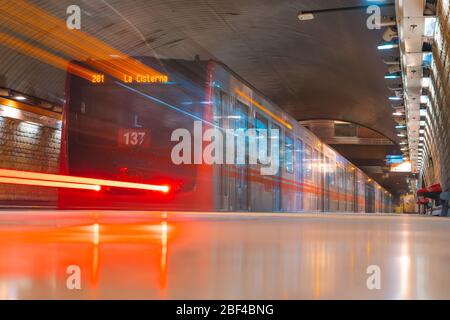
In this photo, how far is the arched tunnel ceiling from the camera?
16.5 m

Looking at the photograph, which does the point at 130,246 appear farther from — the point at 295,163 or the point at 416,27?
the point at 295,163

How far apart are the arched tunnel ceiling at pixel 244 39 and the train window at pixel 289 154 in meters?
4.92

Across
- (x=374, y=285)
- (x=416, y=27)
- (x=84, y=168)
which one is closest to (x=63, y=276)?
(x=374, y=285)

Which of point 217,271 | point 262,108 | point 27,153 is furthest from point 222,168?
point 27,153

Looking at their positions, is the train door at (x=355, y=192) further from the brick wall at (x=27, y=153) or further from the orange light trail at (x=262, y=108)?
the brick wall at (x=27, y=153)

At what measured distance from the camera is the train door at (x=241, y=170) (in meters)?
10.0

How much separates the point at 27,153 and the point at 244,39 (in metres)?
9.00

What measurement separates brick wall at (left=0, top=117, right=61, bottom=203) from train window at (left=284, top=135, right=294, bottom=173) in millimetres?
10272

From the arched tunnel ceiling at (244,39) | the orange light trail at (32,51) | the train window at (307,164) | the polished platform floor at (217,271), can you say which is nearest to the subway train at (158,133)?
the orange light trail at (32,51)

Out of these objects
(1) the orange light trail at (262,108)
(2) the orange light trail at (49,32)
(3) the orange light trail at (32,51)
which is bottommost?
(1) the orange light trail at (262,108)

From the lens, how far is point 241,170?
33.5ft

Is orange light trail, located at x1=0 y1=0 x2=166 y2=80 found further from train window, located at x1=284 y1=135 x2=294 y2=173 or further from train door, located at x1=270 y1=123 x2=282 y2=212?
train window, located at x1=284 y1=135 x2=294 y2=173

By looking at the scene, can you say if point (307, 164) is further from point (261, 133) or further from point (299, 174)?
point (261, 133)

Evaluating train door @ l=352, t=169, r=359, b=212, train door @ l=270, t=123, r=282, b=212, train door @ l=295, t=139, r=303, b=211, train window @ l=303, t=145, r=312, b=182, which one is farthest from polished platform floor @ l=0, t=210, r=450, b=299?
train door @ l=352, t=169, r=359, b=212
